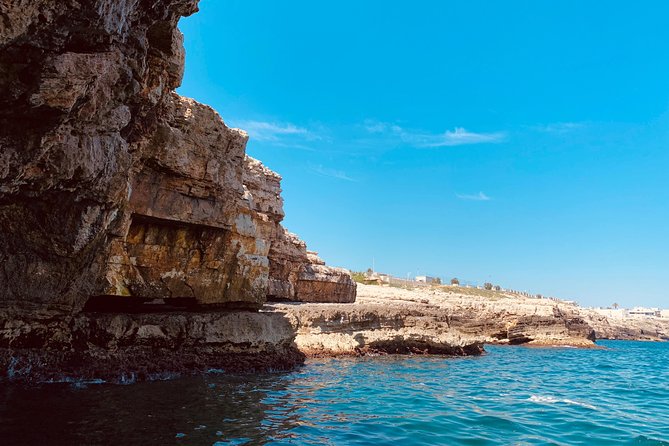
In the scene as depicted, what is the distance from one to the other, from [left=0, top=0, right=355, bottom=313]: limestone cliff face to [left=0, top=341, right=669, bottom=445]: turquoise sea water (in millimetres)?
3647

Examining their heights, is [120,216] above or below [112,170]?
below

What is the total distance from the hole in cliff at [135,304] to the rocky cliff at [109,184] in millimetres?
88

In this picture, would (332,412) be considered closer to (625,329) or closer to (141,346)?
(141,346)

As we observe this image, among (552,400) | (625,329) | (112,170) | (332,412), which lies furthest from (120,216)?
(625,329)

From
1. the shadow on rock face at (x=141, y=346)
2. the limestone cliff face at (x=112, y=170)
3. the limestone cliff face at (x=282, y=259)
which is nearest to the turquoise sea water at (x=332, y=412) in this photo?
the shadow on rock face at (x=141, y=346)

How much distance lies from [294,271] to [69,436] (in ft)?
93.5

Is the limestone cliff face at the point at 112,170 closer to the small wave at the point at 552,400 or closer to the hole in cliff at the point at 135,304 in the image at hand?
the hole in cliff at the point at 135,304

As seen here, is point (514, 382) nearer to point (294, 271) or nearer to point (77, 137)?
point (77, 137)

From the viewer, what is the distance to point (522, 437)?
31.9 ft

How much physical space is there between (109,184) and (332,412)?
8.51 m

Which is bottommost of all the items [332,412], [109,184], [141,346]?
[332,412]

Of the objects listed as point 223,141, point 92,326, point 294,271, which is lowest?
point 92,326

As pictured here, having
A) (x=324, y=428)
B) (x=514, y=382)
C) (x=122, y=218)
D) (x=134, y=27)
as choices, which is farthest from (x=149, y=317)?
(x=514, y=382)

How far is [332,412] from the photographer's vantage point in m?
11.6
